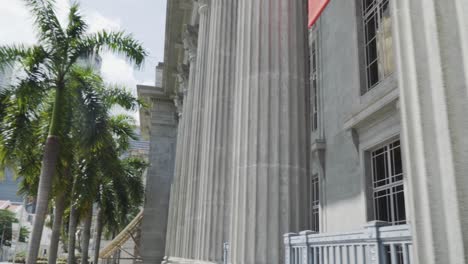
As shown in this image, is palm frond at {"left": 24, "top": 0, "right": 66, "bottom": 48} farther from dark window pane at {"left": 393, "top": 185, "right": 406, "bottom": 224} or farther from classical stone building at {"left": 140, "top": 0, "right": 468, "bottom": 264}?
dark window pane at {"left": 393, "top": 185, "right": 406, "bottom": 224}

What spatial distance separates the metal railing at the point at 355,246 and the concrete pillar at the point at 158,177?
22412mm

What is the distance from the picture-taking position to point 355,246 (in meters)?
4.25

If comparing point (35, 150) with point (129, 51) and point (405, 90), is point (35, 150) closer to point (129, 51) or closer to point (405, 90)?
point (129, 51)

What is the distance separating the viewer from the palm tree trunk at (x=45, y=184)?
1291cm

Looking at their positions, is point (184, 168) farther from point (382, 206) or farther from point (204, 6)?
point (382, 206)

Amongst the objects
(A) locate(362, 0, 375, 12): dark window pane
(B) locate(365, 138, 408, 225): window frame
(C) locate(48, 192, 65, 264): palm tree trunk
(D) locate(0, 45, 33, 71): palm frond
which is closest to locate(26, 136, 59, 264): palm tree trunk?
(D) locate(0, 45, 33, 71): palm frond

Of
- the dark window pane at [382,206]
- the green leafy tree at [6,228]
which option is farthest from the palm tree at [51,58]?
the green leafy tree at [6,228]

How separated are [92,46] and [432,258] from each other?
562 inches

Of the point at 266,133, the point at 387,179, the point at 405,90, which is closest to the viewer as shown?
the point at 405,90

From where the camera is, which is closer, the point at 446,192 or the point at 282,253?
the point at 446,192

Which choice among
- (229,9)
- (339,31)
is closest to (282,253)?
(229,9)

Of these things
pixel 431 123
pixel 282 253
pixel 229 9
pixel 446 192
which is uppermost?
pixel 229 9

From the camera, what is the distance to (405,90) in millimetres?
2982

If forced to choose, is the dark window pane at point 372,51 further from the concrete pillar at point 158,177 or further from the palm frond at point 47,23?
the concrete pillar at point 158,177
